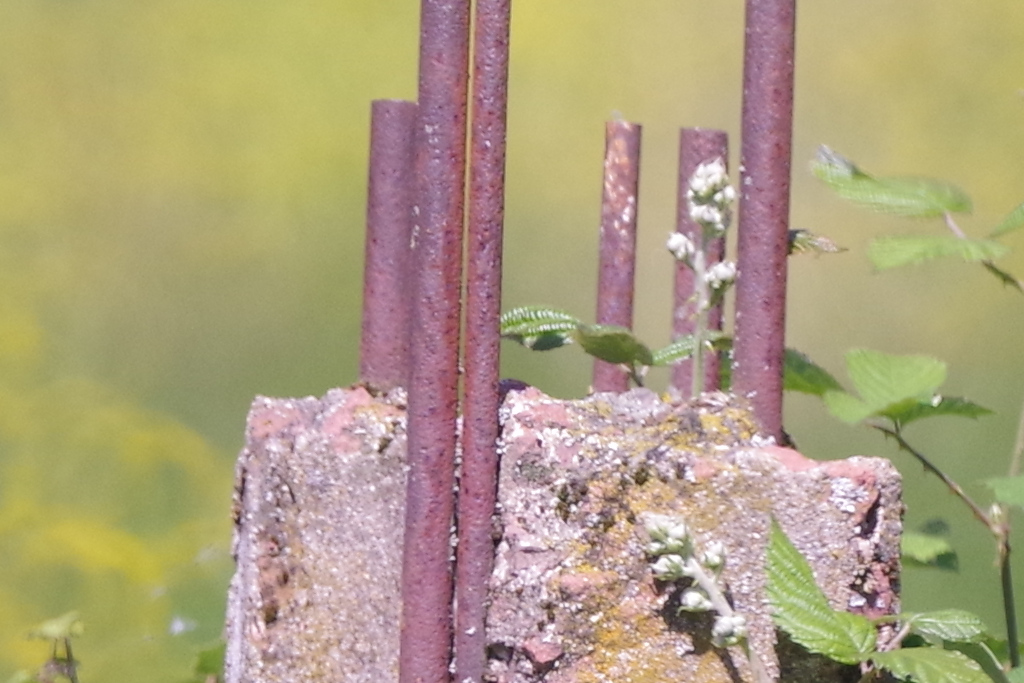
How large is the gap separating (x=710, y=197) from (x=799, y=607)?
45cm

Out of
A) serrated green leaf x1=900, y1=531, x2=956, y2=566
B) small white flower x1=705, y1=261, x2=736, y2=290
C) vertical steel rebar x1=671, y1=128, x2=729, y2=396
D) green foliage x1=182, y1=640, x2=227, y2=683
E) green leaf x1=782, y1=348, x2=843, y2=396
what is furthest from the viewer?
green foliage x1=182, y1=640, x2=227, y2=683

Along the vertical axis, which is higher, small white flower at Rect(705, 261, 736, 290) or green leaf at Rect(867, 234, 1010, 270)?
green leaf at Rect(867, 234, 1010, 270)

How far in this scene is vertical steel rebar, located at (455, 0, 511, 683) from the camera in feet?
3.68

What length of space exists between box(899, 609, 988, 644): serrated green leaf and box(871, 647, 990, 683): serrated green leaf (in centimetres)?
7

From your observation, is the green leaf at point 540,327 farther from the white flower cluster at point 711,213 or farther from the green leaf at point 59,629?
the green leaf at point 59,629

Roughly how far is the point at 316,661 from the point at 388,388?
11.4 inches

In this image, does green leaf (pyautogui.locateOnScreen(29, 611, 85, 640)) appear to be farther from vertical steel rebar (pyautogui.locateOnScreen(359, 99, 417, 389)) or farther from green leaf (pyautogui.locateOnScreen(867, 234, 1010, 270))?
green leaf (pyautogui.locateOnScreen(867, 234, 1010, 270))

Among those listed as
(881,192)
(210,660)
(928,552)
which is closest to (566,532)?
(881,192)

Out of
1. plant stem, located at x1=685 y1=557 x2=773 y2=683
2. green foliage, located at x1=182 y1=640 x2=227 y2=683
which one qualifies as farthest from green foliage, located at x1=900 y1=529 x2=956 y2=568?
green foliage, located at x1=182 y1=640 x2=227 y2=683

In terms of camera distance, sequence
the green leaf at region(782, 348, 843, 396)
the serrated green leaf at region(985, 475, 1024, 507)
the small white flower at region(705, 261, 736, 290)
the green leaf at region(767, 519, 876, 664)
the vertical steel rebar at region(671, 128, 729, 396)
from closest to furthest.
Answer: the green leaf at region(767, 519, 876, 664) < the serrated green leaf at region(985, 475, 1024, 507) < the small white flower at region(705, 261, 736, 290) < the green leaf at region(782, 348, 843, 396) < the vertical steel rebar at region(671, 128, 729, 396)

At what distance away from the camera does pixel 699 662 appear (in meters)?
1.11

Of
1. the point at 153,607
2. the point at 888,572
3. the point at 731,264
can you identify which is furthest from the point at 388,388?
the point at 153,607

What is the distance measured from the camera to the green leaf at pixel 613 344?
4.13 feet

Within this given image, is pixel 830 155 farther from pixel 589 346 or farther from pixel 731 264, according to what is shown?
pixel 589 346
